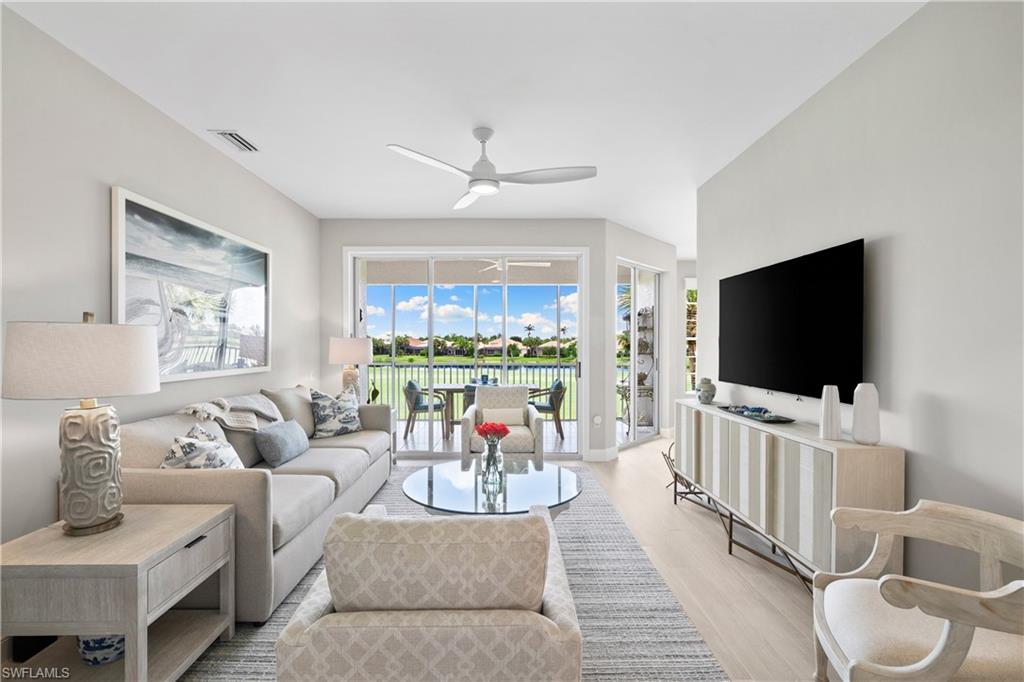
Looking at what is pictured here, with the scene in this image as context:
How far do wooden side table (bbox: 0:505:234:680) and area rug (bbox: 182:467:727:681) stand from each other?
159 mm

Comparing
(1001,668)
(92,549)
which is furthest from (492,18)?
(1001,668)

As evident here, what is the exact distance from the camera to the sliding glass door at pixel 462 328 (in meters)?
5.44

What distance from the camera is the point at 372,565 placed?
3.73 ft

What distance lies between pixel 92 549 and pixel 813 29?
349cm

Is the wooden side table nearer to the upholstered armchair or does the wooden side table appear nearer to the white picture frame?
the white picture frame

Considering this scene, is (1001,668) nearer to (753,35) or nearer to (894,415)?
(894,415)

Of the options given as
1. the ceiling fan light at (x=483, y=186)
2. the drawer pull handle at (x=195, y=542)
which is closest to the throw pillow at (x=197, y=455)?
the drawer pull handle at (x=195, y=542)

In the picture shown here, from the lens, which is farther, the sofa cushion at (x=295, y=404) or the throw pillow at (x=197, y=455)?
the sofa cushion at (x=295, y=404)

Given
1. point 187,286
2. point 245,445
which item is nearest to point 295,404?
point 245,445

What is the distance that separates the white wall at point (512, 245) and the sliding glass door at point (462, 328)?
23cm

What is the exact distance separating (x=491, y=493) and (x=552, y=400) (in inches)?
108

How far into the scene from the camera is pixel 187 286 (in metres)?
3.05

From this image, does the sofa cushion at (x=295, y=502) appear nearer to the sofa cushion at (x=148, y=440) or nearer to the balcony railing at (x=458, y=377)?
the sofa cushion at (x=148, y=440)

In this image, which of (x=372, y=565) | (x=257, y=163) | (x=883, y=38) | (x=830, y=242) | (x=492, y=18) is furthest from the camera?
(x=257, y=163)
